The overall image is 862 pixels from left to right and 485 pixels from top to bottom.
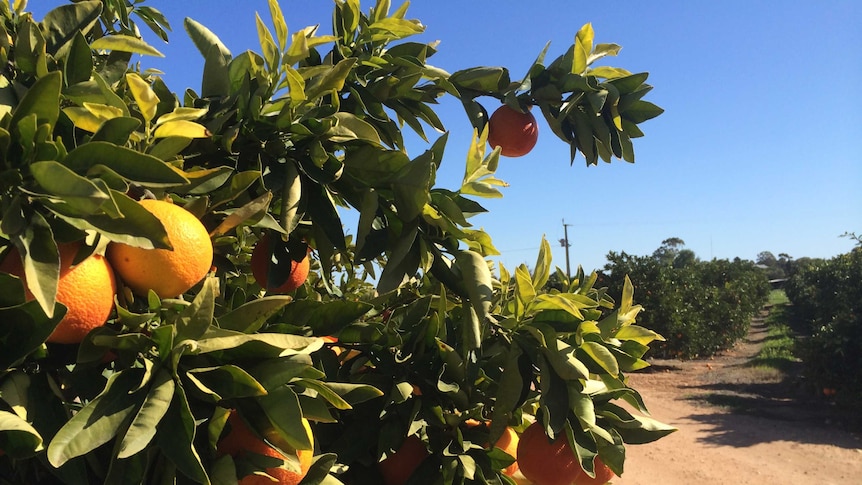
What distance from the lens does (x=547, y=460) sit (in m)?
1.05

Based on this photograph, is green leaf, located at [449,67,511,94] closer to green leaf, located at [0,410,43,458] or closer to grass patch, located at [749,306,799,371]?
green leaf, located at [0,410,43,458]

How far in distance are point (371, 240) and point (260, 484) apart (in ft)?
1.32

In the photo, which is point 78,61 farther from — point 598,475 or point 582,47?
point 598,475

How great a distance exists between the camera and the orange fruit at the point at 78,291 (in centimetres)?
62

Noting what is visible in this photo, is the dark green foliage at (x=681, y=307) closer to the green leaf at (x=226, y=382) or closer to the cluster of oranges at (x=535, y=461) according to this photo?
the cluster of oranges at (x=535, y=461)

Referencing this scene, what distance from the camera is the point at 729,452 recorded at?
6363 mm

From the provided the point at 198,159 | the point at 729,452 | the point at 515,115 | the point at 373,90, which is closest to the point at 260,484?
the point at 198,159

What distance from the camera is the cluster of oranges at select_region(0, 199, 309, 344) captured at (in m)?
0.63

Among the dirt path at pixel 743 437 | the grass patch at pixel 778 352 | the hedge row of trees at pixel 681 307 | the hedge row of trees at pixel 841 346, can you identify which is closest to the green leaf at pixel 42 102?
the dirt path at pixel 743 437

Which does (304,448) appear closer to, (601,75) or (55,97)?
(55,97)

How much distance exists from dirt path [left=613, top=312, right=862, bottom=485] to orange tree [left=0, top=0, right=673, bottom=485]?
199 inches

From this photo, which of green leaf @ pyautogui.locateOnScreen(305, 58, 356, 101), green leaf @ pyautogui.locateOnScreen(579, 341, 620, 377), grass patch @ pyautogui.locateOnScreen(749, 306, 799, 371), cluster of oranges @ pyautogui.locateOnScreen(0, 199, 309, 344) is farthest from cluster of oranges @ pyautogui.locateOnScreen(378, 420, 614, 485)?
grass patch @ pyautogui.locateOnScreen(749, 306, 799, 371)

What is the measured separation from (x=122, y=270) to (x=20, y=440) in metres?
0.20

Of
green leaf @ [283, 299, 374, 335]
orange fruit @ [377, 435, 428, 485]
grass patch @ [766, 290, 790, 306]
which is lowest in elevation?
grass patch @ [766, 290, 790, 306]
